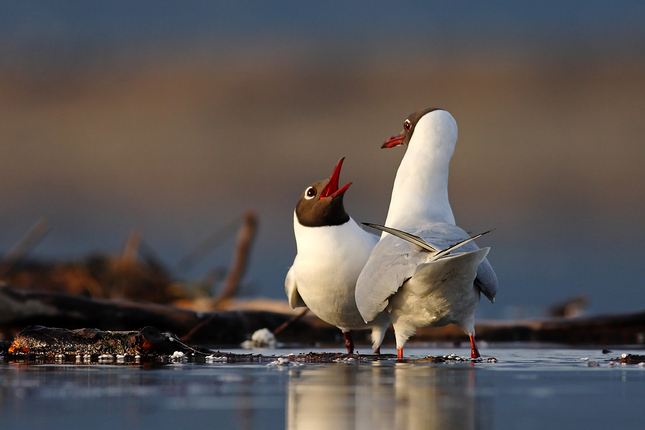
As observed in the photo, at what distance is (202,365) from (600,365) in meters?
2.52

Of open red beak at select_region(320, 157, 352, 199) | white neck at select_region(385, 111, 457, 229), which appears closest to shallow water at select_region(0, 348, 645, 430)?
white neck at select_region(385, 111, 457, 229)

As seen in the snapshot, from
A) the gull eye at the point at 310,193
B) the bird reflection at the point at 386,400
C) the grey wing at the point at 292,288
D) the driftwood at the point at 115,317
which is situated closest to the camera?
the bird reflection at the point at 386,400

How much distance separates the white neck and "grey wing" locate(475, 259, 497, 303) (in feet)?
2.40

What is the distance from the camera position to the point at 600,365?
5.36 metres

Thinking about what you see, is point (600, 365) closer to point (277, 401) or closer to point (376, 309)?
point (376, 309)

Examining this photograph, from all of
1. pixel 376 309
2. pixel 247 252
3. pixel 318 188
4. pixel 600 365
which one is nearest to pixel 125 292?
pixel 247 252

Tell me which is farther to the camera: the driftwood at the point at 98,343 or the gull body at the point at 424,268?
the driftwood at the point at 98,343

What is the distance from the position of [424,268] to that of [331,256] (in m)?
1.38

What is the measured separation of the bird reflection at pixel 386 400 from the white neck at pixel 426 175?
2.38 metres

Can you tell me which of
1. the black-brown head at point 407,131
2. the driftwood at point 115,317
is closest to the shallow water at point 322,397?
the black-brown head at point 407,131

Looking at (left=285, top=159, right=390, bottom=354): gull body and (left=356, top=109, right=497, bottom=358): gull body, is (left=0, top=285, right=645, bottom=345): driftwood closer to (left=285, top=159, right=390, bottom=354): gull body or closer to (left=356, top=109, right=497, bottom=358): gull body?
(left=285, top=159, right=390, bottom=354): gull body

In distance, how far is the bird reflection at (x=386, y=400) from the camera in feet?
9.41

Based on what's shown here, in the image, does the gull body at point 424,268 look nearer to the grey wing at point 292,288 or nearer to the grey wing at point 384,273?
the grey wing at point 384,273

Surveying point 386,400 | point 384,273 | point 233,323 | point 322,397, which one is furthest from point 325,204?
point 386,400
